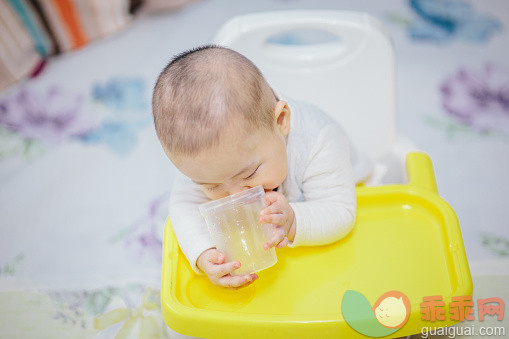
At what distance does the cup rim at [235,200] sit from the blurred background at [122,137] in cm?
24

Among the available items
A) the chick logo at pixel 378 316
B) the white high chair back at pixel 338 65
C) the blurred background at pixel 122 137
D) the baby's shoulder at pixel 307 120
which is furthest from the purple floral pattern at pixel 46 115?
the chick logo at pixel 378 316

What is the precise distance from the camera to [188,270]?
563mm

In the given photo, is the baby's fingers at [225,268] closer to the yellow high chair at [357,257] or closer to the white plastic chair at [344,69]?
the yellow high chair at [357,257]

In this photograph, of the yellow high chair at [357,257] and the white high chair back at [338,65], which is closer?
the yellow high chair at [357,257]

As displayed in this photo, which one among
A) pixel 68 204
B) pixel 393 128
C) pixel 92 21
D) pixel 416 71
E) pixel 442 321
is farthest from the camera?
pixel 92 21

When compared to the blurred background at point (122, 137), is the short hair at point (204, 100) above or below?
above

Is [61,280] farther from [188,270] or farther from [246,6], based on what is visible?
[246,6]

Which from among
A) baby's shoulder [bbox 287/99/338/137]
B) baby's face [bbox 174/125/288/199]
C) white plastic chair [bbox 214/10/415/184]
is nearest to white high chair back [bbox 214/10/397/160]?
white plastic chair [bbox 214/10/415/184]

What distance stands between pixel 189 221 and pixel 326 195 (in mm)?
162

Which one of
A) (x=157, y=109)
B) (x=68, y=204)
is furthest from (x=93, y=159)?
(x=157, y=109)

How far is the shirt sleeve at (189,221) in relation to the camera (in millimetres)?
545

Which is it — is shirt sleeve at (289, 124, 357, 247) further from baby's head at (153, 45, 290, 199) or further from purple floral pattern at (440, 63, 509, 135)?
purple floral pattern at (440, 63, 509, 135)

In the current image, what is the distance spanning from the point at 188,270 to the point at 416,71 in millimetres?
734

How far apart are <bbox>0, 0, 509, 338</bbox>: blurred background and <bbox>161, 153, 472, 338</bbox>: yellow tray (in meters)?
0.15
